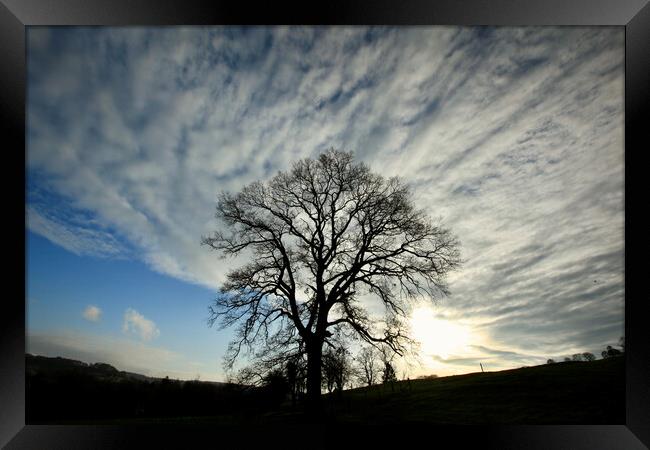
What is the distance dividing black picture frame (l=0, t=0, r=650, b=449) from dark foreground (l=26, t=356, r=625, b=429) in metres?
2.19

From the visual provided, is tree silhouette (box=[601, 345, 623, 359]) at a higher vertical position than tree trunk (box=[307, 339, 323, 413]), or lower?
higher

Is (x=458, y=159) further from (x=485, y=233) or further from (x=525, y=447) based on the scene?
(x=525, y=447)

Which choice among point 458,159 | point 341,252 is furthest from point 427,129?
point 341,252

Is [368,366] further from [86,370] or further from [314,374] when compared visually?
[86,370]

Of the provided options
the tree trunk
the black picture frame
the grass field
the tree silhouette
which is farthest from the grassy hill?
the black picture frame

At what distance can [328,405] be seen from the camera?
305 inches

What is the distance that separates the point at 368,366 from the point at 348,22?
6.79 metres

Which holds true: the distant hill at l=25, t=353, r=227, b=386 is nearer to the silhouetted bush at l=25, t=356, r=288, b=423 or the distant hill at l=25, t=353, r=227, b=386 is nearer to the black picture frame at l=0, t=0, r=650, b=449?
the silhouetted bush at l=25, t=356, r=288, b=423

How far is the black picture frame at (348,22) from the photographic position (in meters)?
3.91

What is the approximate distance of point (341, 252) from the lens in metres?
7.99

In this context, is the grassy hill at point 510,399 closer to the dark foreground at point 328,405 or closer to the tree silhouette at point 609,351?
the dark foreground at point 328,405

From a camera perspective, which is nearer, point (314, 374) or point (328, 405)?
point (314, 374)

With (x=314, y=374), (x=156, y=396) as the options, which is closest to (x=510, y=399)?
(x=314, y=374)

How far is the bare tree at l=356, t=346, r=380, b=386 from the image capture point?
25.2 ft
